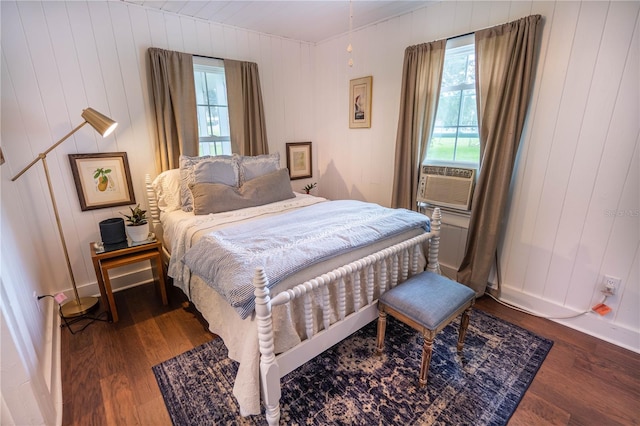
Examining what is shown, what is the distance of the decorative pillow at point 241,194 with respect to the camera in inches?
90.5

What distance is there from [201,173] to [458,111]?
2.21m

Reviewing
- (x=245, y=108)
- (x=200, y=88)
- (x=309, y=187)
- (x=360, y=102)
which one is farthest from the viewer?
(x=309, y=187)

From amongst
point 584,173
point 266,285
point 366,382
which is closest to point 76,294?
point 266,285

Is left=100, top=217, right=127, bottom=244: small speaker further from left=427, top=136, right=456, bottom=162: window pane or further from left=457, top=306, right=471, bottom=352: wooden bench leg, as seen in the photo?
left=427, top=136, right=456, bottom=162: window pane

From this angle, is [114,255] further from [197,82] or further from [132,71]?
[197,82]

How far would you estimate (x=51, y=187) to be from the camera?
2.10m

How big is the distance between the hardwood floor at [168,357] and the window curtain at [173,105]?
1369mm

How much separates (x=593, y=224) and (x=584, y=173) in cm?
34

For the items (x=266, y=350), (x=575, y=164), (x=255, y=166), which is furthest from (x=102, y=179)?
(x=575, y=164)

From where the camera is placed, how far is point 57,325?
2.07 metres

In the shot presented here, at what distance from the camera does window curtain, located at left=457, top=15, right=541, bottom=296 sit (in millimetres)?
1979

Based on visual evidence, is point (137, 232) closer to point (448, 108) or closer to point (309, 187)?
point (309, 187)

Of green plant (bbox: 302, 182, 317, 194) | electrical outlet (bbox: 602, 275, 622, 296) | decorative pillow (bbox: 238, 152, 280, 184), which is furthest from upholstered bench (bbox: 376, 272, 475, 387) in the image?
green plant (bbox: 302, 182, 317, 194)

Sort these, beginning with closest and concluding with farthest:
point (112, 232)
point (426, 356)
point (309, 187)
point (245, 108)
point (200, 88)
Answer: point (426, 356), point (112, 232), point (200, 88), point (245, 108), point (309, 187)
